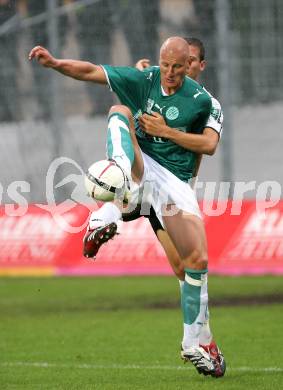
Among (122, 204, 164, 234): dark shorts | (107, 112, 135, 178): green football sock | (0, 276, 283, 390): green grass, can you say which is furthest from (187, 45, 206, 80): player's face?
(0, 276, 283, 390): green grass

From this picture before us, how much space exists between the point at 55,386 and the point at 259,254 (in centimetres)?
857

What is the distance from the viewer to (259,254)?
17188 mm

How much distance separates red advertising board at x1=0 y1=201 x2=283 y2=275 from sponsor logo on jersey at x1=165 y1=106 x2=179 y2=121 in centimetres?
804

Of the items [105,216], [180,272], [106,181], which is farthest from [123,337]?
[106,181]

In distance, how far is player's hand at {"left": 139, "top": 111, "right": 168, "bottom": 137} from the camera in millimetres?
9203

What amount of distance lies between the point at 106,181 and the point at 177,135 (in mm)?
988

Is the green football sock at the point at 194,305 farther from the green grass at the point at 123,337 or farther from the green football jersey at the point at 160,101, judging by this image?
the green football jersey at the point at 160,101

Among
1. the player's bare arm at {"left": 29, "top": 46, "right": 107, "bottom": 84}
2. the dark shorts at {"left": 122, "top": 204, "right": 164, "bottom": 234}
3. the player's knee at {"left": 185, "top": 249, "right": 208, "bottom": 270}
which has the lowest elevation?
the player's knee at {"left": 185, "top": 249, "right": 208, "bottom": 270}

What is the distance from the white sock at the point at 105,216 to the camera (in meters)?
8.48

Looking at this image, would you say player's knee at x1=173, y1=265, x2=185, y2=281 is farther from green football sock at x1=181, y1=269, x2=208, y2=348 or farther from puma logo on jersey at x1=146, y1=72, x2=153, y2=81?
puma logo on jersey at x1=146, y1=72, x2=153, y2=81

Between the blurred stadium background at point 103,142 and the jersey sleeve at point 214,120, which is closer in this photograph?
the jersey sleeve at point 214,120

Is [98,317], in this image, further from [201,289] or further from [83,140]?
[83,140]

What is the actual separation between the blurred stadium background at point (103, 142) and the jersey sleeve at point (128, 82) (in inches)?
179

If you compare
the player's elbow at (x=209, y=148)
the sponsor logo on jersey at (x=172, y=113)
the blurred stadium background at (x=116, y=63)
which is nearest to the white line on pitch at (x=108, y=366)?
the player's elbow at (x=209, y=148)
